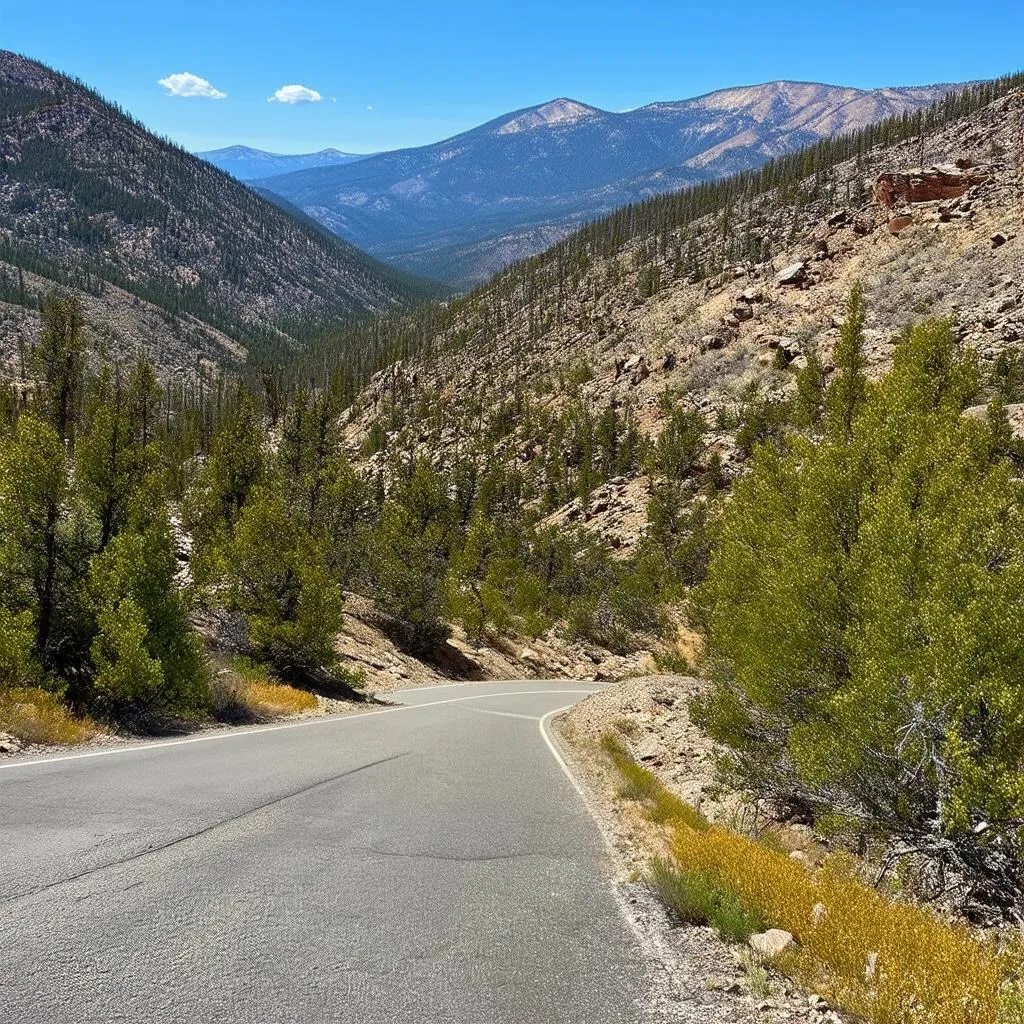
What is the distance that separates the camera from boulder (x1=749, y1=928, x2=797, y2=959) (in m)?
5.20

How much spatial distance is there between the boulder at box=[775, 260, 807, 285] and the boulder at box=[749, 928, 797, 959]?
8423 cm

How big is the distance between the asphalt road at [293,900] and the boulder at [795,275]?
81453 millimetres

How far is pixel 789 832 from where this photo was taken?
10.8 m

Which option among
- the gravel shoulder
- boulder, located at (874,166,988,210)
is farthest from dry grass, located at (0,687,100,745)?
boulder, located at (874,166,988,210)

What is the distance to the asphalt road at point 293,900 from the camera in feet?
13.3

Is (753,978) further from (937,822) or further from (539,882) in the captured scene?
(937,822)

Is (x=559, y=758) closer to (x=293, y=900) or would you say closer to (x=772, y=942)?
(x=772, y=942)

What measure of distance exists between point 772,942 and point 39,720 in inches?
427

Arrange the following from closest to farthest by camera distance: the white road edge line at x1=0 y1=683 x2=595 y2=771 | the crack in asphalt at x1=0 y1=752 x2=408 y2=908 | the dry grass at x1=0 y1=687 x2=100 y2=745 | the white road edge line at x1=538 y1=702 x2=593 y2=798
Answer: the crack in asphalt at x1=0 y1=752 x2=408 y2=908 → the white road edge line at x1=0 y1=683 x2=595 y2=771 → the dry grass at x1=0 y1=687 x2=100 y2=745 → the white road edge line at x1=538 y1=702 x2=593 y2=798

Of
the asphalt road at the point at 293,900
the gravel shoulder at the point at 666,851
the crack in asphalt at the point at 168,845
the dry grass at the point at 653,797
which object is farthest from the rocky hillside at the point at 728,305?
the asphalt road at the point at 293,900

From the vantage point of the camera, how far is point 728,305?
8388 centimetres

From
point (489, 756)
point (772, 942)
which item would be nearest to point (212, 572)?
point (489, 756)

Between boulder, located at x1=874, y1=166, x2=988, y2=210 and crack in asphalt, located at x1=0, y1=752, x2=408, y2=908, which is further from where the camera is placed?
boulder, located at x1=874, y1=166, x2=988, y2=210

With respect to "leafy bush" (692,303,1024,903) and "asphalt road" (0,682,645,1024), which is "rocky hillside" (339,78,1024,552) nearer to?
"leafy bush" (692,303,1024,903)
